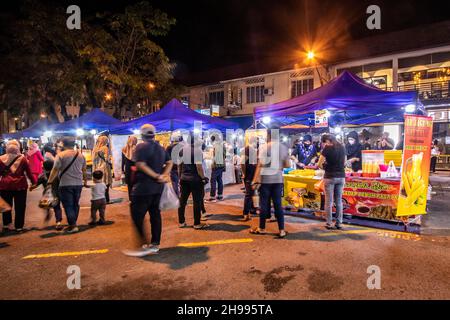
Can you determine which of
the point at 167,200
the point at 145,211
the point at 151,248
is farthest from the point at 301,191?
the point at 145,211

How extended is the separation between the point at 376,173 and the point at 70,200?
6473 mm

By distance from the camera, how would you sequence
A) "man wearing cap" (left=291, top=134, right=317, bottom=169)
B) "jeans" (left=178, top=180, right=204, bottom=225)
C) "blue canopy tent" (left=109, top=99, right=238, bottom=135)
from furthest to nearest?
"man wearing cap" (left=291, top=134, right=317, bottom=169)
"blue canopy tent" (left=109, top=99, right=238, bottom=135)
"jeans" (left=178, top=180, right=204, bottom=225)

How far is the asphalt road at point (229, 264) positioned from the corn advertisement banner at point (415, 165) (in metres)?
0.69

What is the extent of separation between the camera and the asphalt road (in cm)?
334

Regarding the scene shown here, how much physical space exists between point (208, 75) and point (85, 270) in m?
26.5

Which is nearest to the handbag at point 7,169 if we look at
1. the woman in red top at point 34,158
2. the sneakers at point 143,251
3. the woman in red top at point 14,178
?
the woman in red top at point 14,178

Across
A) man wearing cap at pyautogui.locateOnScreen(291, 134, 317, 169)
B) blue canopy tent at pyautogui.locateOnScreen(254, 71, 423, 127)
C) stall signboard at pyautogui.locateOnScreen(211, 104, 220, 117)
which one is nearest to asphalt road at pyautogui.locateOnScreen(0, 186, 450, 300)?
blue canopy tent at pyautogui.locateOnScreen(254, 71, 423, 127)

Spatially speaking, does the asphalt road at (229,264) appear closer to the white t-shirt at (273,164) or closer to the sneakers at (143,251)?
the sneakers at (143,251)

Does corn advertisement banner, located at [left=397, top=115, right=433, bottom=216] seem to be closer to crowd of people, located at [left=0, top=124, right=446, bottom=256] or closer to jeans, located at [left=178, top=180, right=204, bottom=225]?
crowd of people, located at [left=0, top=124, right=446, bottom=256]

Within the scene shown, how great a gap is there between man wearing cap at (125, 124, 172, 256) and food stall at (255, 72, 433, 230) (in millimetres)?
3650

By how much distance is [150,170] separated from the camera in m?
4.32

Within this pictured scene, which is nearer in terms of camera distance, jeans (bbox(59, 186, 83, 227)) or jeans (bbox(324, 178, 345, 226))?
jeans (bbox(59, 186, 83, 227))

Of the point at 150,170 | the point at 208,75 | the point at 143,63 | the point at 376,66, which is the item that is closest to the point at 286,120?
the point at 150,170
